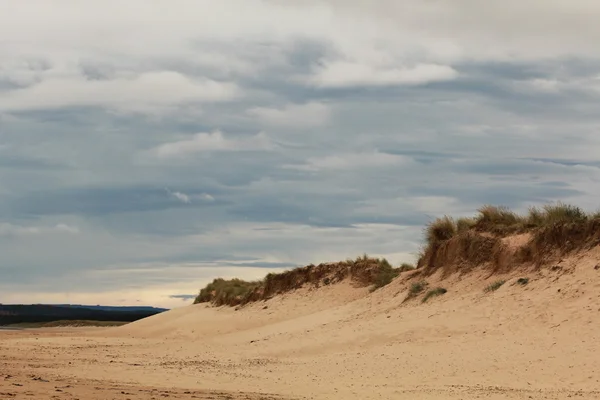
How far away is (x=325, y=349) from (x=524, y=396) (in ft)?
33.8

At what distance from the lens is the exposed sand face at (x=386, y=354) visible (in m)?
17.2

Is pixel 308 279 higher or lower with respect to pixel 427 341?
higher

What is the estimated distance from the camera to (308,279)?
4369cm

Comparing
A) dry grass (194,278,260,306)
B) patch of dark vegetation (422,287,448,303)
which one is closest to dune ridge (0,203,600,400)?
patch of dark vegetation (422,287,448,303)

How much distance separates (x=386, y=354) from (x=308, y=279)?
67.3ft

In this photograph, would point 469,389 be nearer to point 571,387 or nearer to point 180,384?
point 571,387

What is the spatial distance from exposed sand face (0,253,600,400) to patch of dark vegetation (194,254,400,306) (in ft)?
19.5

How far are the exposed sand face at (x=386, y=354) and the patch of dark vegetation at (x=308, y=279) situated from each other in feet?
19.5

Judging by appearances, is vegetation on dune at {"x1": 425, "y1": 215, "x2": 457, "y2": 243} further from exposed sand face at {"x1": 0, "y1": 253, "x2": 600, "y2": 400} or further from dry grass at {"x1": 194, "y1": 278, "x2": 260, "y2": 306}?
dry grass at {"x1": 194, "y1": 278, "x2": 260, "y2": 306}

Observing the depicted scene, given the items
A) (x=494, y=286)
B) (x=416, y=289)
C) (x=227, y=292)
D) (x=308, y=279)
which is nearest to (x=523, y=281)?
(x=494, y=286)

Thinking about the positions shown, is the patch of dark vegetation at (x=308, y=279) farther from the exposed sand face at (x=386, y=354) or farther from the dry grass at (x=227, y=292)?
the exposed sand face at (x=386, y=354)

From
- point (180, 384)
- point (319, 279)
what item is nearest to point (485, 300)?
point (180, 384)

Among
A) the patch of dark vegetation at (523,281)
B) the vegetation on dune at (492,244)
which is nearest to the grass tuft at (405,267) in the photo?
the vegetation on dune at (492,244)

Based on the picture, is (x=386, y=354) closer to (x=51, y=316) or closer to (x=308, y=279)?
(x=308, y=279)
